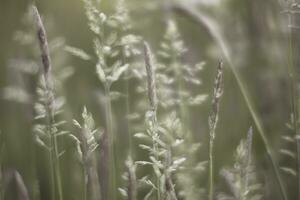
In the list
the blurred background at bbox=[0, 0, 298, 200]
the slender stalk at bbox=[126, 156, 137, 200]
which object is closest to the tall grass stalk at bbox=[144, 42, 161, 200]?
the slender stalk at bbox=[126, 156, 137, 200]

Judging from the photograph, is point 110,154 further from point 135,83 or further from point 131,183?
point 135,83

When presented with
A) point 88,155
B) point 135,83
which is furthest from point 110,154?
point 135,83

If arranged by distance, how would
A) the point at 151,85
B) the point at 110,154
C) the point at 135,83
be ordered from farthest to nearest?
the point at 135,83 < the point at 110,154 < the point at 151,85

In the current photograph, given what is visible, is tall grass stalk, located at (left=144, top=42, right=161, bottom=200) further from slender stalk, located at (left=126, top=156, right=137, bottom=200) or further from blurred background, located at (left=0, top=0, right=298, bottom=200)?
blurred background, located at (left=0, top=0, right=298, bottom=200)

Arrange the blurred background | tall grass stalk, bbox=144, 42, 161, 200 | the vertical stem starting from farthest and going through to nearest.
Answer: the blurred background → the vertical stem → tall grass stalk, bbox=144, 42, 161, 200

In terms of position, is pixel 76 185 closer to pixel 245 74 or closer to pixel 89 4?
pixel 89 4

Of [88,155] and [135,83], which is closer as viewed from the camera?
[88,155]

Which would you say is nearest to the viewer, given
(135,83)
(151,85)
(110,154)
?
(151,85)

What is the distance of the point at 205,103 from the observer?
44.1 inches

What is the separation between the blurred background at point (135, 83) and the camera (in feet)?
3.06

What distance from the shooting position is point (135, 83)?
1168 mm

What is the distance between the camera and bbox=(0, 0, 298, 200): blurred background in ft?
3.06

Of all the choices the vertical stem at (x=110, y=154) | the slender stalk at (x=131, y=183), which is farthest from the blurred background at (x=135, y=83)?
the slender stalk at (x=131, y=183)

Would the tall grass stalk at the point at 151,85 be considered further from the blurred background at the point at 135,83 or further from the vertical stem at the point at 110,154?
the blurred background at the point at 135,83
